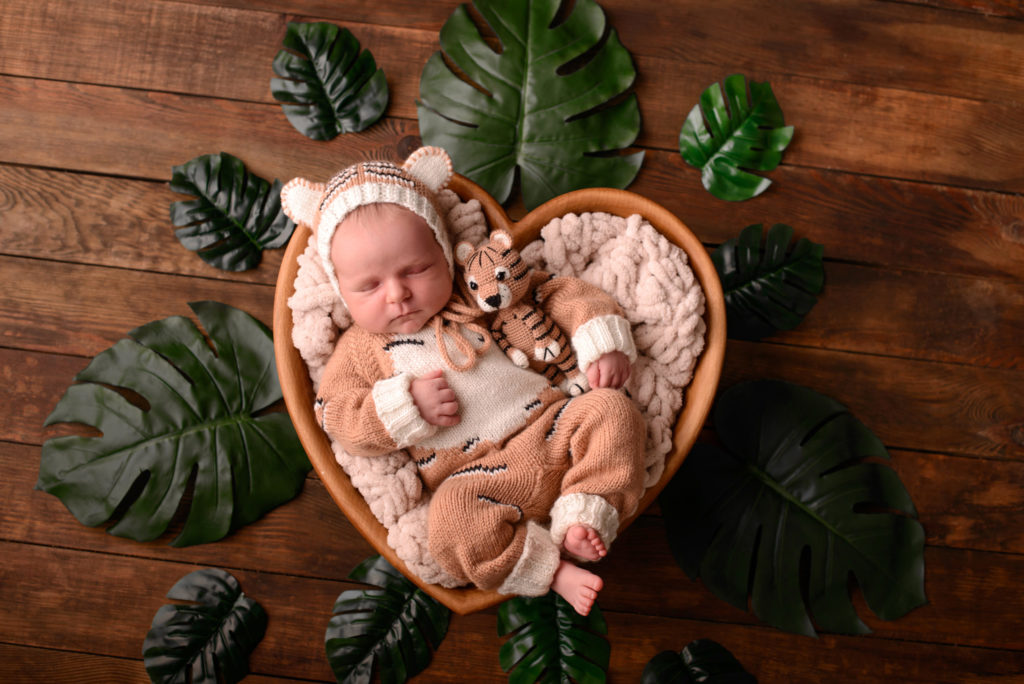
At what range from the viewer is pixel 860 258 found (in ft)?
5.57

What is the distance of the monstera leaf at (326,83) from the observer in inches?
63.5

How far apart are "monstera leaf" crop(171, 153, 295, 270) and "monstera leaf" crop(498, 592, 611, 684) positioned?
103 cm

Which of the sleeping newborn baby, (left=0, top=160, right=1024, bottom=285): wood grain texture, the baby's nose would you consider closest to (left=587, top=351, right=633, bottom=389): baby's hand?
the sleeping newborn baby

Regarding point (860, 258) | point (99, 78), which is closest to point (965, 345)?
point (860, 258)

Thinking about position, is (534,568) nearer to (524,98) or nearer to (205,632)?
(205,632)

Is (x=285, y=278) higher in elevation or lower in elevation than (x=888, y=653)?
higher

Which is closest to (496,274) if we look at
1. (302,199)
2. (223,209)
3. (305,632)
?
(302,199)

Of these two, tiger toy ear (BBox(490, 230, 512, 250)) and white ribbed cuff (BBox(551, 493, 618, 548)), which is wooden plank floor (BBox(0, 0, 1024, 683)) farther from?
tiger toy ear (BBox(490, 230, 512, 250))

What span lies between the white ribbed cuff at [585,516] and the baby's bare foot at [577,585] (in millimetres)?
50

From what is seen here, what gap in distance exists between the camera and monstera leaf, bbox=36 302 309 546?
59.2 inches

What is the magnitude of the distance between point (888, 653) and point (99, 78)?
7.96 ft

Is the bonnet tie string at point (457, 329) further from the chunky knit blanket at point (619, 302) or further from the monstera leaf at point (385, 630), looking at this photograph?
the monstera leaf at point (385, 630)

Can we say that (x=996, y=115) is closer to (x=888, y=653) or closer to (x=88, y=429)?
(x=888, y=653)

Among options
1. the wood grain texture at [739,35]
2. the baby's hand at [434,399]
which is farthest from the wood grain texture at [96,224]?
the baby's hand at [434,399]
